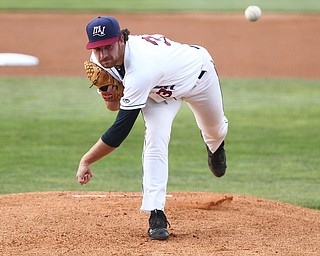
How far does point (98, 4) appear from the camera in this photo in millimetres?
25234

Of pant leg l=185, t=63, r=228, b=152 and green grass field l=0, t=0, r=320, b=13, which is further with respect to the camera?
green grass field l=0, t=0, r=320, b=13

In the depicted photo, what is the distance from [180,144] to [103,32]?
5.34m

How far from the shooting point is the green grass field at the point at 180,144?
29.8ft

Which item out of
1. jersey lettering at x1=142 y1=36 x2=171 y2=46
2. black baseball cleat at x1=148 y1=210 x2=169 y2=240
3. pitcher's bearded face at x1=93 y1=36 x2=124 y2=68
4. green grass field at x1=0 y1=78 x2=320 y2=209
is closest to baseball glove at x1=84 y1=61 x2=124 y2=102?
pitcher's bearded face at x1=93 y1=36 x2=124 y2=68

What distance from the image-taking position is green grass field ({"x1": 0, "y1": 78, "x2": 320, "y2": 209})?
29.8 feet

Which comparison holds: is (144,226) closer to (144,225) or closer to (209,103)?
→ (144,225)

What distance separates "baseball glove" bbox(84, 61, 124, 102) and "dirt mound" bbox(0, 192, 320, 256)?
1.00m

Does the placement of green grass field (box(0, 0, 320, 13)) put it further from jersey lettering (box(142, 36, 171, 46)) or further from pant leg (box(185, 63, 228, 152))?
jersey lettering (box(142, 36, 171, 46))

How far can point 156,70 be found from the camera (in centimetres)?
603

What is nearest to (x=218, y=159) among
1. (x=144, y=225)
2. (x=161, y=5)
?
(x=144, y=225)

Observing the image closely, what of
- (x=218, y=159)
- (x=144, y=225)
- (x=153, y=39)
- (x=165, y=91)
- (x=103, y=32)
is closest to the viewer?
(x=103, y=32)

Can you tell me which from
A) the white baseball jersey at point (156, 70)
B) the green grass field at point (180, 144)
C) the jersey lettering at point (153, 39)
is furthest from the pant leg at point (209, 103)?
the green grass field at point (180, 144)

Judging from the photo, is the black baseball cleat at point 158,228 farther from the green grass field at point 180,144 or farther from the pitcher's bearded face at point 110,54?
the green grass field at point 180,144

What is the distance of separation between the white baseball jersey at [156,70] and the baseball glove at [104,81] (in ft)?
0.17
